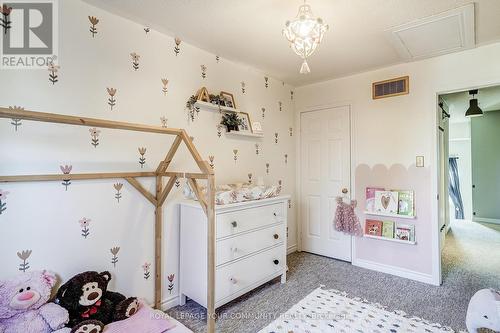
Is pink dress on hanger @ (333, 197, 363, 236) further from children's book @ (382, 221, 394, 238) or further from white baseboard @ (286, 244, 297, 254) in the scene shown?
white baseboard @ (286, 244, 297, 254)

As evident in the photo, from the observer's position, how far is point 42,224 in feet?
5.21

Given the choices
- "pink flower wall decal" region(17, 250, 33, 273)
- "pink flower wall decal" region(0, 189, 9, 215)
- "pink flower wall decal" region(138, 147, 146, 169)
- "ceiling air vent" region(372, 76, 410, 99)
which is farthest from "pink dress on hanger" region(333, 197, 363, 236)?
"pink flower wall decal" region(0, 189, 9, 215)

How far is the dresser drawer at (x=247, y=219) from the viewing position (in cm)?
207

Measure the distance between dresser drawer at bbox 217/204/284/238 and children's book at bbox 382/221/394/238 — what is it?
4.14 feet

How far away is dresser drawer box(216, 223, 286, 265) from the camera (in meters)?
2.07

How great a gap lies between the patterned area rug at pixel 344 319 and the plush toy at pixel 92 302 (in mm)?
1015

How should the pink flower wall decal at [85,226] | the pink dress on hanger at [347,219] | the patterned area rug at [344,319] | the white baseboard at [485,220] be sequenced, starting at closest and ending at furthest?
the pink flower wall decal at [85,226] → the patterned area rug at [344,319] → the pink dress on hanger at [347,219] → the white baseboard at [485,220]

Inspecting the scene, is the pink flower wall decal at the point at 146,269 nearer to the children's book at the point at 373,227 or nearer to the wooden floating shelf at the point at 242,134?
the wooden floating shelf at the point at 242,134

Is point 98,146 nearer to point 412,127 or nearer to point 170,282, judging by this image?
point 170,282

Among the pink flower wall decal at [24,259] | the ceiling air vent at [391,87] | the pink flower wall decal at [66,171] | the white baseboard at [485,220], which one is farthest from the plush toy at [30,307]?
the white baseboard at [485,220]

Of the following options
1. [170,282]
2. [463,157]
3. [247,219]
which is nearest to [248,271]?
[247,219]

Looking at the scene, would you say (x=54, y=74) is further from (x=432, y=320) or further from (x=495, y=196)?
(x=495, y=196)

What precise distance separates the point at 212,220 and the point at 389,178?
2.28 m

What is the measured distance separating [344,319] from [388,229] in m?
1.34
